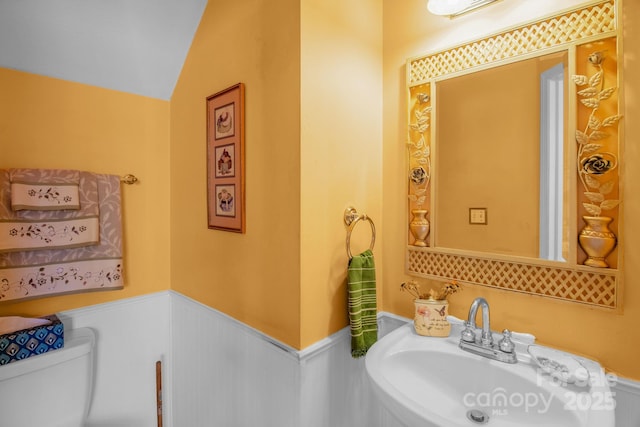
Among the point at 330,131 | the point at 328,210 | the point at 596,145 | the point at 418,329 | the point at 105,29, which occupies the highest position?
the point at 105,29

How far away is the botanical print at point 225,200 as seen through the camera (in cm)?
136

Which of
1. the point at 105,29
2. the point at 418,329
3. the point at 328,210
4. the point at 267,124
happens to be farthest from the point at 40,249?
the point at 418,329

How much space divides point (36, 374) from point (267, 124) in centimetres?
142

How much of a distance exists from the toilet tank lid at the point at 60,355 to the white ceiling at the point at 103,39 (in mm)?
1260

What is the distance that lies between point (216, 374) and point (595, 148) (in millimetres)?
1781

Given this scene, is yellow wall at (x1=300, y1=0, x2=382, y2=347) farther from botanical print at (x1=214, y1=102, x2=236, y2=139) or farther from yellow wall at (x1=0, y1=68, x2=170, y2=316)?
yellow wall at (x1=0, y1=68, x2=170, y2=316)

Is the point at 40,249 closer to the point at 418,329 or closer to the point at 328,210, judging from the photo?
the point at 328,210

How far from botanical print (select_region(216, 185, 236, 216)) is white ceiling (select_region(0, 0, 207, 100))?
82 cm

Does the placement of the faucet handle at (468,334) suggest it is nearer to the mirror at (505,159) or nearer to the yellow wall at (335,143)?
the mirror at (505,159)

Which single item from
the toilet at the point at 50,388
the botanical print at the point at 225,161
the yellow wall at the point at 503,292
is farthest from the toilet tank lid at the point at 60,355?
the yellow wall at the point at 503,292

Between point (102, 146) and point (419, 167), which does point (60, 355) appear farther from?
point (419, 167)

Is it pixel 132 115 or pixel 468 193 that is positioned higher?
pixel 132 115

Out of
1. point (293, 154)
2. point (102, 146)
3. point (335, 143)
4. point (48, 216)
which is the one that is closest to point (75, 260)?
point (48, 216)

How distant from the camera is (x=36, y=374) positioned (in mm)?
1269
